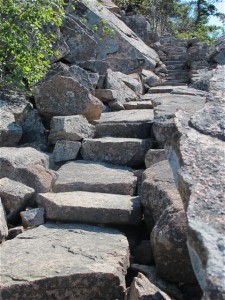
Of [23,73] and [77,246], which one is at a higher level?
[23,73]

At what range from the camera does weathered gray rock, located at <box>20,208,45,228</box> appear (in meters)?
3.22

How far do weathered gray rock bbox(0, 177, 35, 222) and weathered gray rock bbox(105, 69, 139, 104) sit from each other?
3.32m

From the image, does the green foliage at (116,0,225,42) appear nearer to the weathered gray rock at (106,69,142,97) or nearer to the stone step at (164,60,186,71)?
the stone step at (164,60,186,71)

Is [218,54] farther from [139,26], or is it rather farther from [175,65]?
[139,26]

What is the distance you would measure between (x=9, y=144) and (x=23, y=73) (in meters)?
1.12

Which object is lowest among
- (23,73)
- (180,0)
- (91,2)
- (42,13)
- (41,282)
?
(41,282)

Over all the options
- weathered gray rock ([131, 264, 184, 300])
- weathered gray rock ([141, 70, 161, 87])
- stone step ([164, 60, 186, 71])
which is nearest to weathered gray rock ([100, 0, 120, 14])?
stone step ([164, 60, 186, 71])

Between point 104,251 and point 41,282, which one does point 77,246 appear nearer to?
point 104,251

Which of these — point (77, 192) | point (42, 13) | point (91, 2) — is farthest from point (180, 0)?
point (77, 192)

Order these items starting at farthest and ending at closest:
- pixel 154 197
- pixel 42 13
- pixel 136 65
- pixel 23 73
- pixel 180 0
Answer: pixel 180 0 < pixel 136 65 < pixel 42 13 < pixel 23 73 < pixel 154 197

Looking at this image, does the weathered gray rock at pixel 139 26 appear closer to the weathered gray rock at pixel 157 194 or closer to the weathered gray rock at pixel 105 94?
the weathered gray rock at pixel 105 94

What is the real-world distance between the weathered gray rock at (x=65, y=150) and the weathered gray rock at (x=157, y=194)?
129 cm

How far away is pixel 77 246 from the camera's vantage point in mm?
2807

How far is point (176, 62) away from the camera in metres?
13.0
